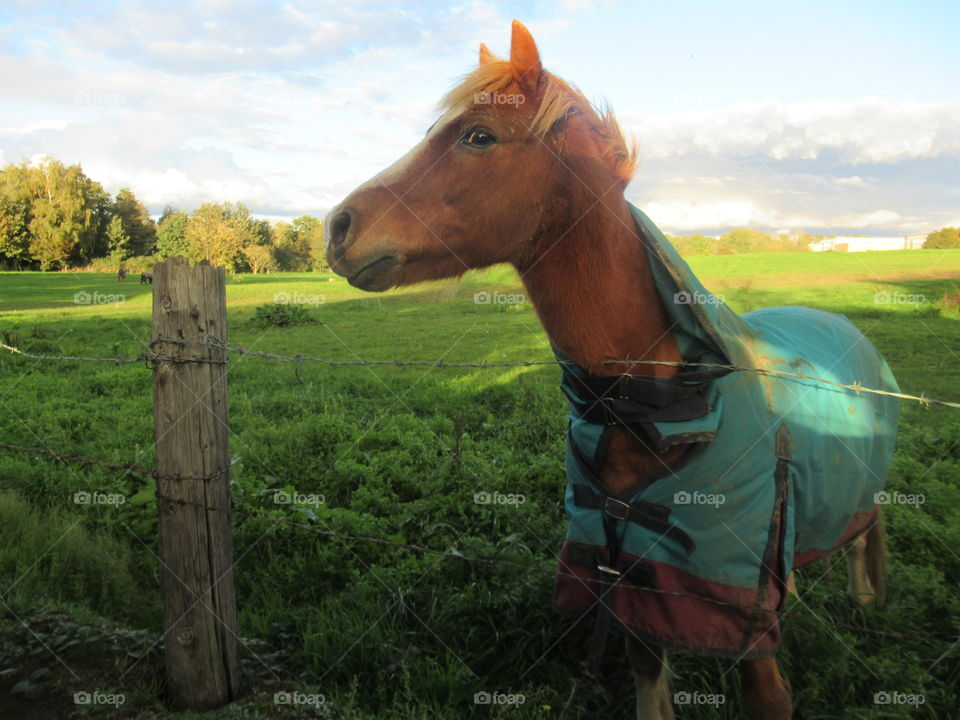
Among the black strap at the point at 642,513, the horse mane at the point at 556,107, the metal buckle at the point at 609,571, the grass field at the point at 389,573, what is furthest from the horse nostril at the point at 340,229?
the metal buckle at the point at 609,571

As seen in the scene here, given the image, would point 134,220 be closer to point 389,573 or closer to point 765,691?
point 389,573

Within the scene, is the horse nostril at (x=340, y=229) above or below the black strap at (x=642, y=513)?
above

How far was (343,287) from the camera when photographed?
2395 centimetres


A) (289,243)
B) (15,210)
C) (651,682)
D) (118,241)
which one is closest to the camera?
(651,682)

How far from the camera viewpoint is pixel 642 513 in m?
2.05

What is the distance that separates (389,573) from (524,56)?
264 cm

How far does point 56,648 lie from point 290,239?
17636 mm

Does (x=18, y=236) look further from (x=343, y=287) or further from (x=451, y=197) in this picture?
(x=451, y=197)

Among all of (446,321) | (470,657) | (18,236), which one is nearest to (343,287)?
(446,321)

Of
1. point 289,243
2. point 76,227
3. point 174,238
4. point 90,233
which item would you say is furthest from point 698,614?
point 76,227

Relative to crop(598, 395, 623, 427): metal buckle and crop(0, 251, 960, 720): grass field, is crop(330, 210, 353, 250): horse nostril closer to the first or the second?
crop(0, 251, 960, 720): grass field

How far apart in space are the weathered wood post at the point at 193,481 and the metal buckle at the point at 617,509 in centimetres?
150

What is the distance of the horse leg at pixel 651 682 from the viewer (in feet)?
8.10

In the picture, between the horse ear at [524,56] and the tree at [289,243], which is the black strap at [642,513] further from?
the tree at [289,243]
